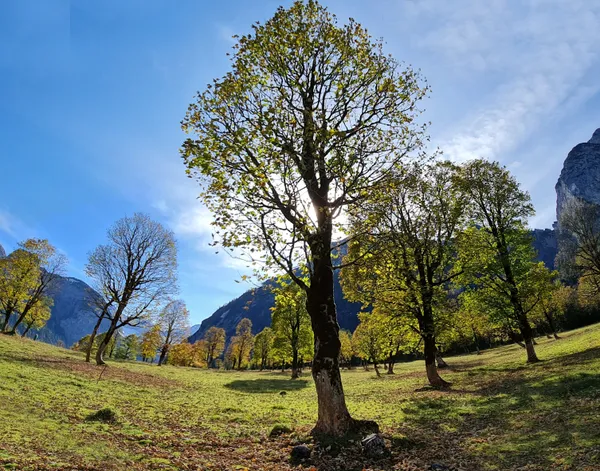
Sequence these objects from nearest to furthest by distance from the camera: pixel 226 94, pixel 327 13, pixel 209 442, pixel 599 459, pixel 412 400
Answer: pixel 599 459, pixel 209 442, pixel 226 94, pixel 327 13, pixel 412 400

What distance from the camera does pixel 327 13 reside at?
49.8 feet

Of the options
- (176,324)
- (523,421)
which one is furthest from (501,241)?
(176,324)

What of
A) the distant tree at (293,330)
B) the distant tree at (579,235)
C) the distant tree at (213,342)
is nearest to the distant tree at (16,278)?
→ the distant tree at (293,330)

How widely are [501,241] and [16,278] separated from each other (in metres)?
67.5

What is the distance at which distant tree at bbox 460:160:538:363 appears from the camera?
2955 centimetres

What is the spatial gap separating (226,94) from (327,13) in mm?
6107

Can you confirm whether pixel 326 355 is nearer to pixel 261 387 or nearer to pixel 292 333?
pixel 261 387

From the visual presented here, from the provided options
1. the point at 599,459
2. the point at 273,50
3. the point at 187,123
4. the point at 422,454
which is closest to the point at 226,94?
the point at 187,123

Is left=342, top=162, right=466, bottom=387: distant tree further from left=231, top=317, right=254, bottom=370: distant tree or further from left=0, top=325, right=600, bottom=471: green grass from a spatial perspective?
left=231, top=317, right=254, bottom=370: distant tree

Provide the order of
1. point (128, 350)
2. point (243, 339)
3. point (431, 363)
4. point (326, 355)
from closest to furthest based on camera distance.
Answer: point (326, 355) < point (431, 363) < point (243, 339) < point (128, 350)

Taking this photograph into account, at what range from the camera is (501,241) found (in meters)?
31.5

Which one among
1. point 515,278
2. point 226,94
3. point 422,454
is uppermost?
point 226,94

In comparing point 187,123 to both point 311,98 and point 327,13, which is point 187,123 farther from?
point 327,13

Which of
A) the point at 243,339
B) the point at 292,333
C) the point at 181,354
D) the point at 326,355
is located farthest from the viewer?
the point at 243,339
